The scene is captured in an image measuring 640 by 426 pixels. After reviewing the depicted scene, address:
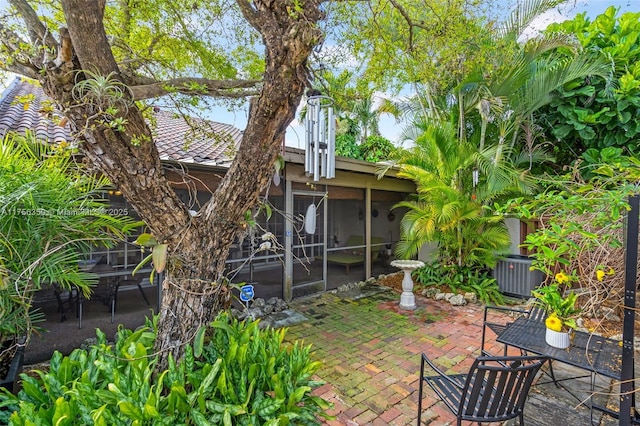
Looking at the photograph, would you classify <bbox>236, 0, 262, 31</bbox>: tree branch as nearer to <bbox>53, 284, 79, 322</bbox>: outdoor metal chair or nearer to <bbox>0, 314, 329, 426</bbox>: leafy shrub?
<bbox>0, 314, 329, 426</bbox>: leafy shrub

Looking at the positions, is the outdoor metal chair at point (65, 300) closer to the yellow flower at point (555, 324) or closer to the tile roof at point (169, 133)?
the tile roof at point (169, 133)

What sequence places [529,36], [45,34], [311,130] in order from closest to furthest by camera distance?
[45,34] → [311,130] → [529,36]

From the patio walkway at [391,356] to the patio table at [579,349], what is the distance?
18.8 inches

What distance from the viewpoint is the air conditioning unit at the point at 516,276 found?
20.6ft

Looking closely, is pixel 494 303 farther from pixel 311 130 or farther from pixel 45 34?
pixel 45 34

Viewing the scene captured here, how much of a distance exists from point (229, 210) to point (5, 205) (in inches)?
61.3

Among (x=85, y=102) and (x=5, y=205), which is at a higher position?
(x=85, y=102)

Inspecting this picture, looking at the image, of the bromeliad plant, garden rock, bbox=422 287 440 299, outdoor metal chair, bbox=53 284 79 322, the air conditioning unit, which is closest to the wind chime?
the bromeliad plant

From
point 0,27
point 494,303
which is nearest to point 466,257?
point 494,303

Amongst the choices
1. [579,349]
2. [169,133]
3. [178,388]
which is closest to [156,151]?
[178,388]

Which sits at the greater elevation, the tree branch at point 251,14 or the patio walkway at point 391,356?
the tree branch at point 251,14

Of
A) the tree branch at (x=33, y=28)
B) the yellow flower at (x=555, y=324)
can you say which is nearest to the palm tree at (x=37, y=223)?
the tree branch at (x=33, y=28)

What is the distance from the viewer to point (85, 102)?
68.2 inches

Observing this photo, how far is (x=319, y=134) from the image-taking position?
3391 millimetres
